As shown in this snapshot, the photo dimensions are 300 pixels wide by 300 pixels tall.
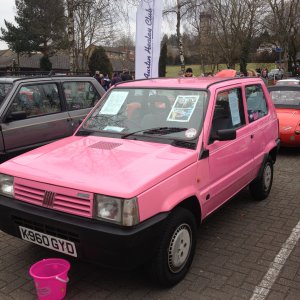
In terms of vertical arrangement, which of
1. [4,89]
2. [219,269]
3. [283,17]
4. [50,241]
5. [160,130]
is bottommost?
[219,269]

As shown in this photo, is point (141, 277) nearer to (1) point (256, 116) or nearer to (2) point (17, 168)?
(2) point (17, 168)

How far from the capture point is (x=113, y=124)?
14.2 ft

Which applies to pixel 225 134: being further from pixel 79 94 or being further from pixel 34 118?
pixel 79 94

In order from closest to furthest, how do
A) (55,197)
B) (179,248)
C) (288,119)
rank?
(55,197) → (179,248) → (288,119)

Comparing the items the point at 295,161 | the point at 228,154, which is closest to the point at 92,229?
the point at 228,154

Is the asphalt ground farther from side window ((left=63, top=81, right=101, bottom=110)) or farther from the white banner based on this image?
the white banner

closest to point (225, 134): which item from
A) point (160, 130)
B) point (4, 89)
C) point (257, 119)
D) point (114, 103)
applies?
point (160, 130)

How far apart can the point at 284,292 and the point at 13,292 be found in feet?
7.81

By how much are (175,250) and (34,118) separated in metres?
3.90

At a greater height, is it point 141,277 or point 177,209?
point 177,209

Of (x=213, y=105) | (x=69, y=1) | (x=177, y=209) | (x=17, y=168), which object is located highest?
(x=69, y=1)

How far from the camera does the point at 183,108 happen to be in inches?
160

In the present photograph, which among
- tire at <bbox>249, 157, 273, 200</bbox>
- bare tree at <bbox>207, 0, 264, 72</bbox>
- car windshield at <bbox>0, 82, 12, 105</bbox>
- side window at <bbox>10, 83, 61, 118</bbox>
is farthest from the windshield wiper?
bare tree at <bbox>207, 0, 264, 72</bbox>

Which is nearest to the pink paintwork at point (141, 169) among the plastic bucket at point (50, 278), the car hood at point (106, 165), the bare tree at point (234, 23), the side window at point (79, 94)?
the car hood at point (106, 165)
